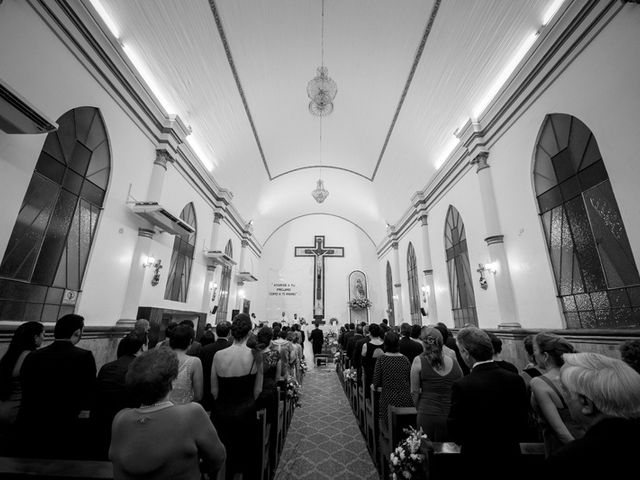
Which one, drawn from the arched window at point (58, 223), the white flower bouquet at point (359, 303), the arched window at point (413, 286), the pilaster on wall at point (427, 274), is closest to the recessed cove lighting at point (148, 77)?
the arched window at point (58, 223)

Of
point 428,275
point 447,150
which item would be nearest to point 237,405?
point 447,150

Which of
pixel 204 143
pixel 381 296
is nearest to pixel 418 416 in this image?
pixel 204 143

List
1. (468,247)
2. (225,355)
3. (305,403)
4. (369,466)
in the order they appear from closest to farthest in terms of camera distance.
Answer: (225,355)
(369,466)
(305,403)
(468,247)

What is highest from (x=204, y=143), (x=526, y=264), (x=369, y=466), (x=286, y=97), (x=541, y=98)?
(x=286, y=97)

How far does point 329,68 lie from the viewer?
23.9ft

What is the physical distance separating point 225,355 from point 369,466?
7.22 feet

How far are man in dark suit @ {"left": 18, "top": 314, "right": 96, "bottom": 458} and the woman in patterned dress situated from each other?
2.42 m

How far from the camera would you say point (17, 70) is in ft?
Result: 10.7

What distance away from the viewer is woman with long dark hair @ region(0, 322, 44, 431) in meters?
2.01

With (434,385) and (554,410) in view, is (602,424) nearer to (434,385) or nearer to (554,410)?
(554,410)

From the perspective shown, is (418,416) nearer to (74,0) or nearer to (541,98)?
(541,98)

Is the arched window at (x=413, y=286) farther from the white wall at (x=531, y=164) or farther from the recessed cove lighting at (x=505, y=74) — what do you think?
the recessed cove lighting at (x=505, y=74)

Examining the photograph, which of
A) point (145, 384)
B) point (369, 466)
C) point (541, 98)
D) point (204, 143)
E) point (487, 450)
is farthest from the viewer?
point (204, 143)

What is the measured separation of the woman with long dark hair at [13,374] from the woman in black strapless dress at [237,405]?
1.33 meters
